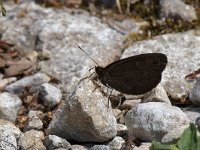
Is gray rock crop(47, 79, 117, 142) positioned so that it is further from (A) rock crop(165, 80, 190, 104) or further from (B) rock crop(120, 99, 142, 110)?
(A) rock crop(165, 80, 190, 104)

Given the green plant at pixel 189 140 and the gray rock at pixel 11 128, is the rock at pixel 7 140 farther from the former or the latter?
the green plant at pixel 189 140

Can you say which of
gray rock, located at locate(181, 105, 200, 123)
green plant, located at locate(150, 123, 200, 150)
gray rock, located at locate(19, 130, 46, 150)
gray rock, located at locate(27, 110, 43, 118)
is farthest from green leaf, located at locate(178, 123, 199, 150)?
gray rock, located at locate(27, 110, 43, 118)

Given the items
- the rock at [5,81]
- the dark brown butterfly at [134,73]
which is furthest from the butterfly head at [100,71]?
the rock at [5,81]

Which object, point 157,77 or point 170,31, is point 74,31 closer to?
point 170,31

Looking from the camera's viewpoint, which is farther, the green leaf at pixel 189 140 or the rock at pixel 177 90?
the rock at pixel 177 90

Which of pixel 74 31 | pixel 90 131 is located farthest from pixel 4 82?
pixel 90 131
